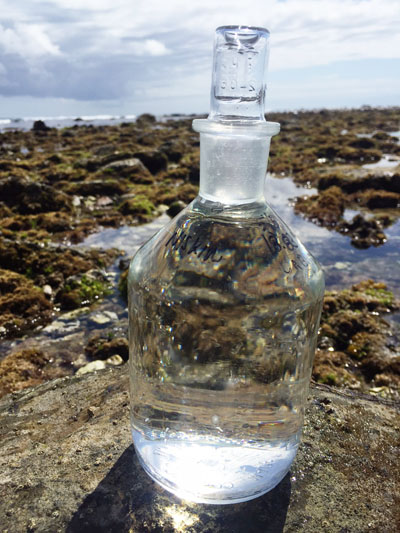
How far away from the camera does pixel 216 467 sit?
1.96 m

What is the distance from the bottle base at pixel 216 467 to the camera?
1.97 m

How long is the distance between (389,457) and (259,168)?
6.61 feet

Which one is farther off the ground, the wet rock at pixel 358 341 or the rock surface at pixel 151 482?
the rock surface at pixel 151 482

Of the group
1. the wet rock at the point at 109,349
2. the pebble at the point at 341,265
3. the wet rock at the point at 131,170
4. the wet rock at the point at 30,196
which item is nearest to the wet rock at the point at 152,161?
the wet rock at the point at 131,170

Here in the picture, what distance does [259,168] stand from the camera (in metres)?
1.92

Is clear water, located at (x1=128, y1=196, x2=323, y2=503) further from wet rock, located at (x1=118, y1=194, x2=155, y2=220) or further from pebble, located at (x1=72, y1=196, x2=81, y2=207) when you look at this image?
pebble, located at (x1=72, y1=196, x2=81, y2=207)

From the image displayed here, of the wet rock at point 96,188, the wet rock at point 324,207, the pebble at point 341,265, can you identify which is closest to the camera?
the pebble at point 341,265

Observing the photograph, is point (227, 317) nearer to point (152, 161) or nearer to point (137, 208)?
point (137, 208)

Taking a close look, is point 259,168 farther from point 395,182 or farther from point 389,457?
point 395,182

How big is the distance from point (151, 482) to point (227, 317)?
1089 mm

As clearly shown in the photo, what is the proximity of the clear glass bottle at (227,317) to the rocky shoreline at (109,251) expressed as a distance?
3939 mm

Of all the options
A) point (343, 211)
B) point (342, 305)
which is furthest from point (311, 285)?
point (343, 211)

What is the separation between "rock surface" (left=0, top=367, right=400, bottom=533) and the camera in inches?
81.0

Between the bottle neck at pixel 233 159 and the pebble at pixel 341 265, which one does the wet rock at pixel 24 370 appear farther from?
the pebble at pixel 341 265
